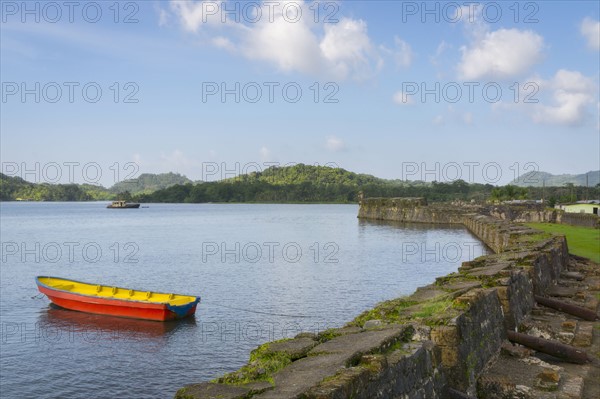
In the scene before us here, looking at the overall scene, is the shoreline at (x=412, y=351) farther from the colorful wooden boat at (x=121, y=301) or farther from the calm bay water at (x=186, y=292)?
the colorful wooden boat at (x=121, y=301)

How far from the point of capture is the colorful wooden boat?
85.6ft

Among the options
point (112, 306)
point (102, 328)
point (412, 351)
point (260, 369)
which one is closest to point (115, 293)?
point (112, 306)

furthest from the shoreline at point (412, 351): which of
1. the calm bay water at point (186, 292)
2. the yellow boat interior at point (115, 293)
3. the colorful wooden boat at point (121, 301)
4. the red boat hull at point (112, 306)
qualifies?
the yellow boat interior at point (115, 293)

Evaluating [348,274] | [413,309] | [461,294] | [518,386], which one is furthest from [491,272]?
[348,274]

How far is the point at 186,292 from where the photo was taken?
32938 millimetres

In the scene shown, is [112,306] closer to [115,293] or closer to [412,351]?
[115,293]

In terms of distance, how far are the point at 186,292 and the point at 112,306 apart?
582 cm

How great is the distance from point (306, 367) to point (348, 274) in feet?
105

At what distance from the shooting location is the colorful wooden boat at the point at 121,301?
85.6 feet

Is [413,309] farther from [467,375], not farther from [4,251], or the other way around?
[4,251]

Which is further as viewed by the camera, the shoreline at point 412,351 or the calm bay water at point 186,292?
the calm bay water at point 186,292

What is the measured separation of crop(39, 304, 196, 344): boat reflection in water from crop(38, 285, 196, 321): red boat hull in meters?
0.24

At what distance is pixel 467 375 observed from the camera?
28.4ft

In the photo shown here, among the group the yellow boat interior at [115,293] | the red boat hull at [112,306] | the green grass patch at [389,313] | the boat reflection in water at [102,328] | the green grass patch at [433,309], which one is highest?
the green grass patch at [433,309]
